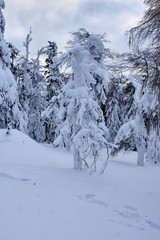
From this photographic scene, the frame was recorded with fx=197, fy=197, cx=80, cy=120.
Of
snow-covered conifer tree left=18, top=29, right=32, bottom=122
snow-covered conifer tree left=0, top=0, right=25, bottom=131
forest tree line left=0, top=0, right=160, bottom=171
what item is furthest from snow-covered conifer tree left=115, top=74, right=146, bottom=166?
snow-covered conifer tree left=18, top=29, right=32, bottom=122

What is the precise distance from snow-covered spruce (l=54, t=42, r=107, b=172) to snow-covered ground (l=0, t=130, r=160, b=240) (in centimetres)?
115

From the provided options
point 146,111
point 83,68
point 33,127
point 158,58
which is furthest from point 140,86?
point 33,127

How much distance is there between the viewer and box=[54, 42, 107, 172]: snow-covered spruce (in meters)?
7.26

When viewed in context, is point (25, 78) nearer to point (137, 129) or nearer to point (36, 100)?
point (36, 100)

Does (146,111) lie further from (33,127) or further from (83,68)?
(33,127)

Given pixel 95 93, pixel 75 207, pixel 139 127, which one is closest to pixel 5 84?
pixel 95 93

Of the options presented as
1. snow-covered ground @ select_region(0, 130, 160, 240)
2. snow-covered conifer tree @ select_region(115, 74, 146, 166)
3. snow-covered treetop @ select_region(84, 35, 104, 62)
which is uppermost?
snow-covered treetop @ select_region(84, 35, 104, 62)

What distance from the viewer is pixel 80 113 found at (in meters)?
7.35

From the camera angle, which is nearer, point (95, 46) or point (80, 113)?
point (80, 113)

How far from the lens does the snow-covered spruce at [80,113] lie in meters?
7.26

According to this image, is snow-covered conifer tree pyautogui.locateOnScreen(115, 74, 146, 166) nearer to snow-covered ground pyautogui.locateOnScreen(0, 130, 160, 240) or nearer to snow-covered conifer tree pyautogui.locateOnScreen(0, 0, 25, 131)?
snow-covered ground pyautogui.locateOnScreen(0, 130, 160, 240)

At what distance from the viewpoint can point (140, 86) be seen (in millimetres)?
11875

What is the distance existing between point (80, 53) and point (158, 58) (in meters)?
3.82

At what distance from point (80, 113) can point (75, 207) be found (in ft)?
12.7
